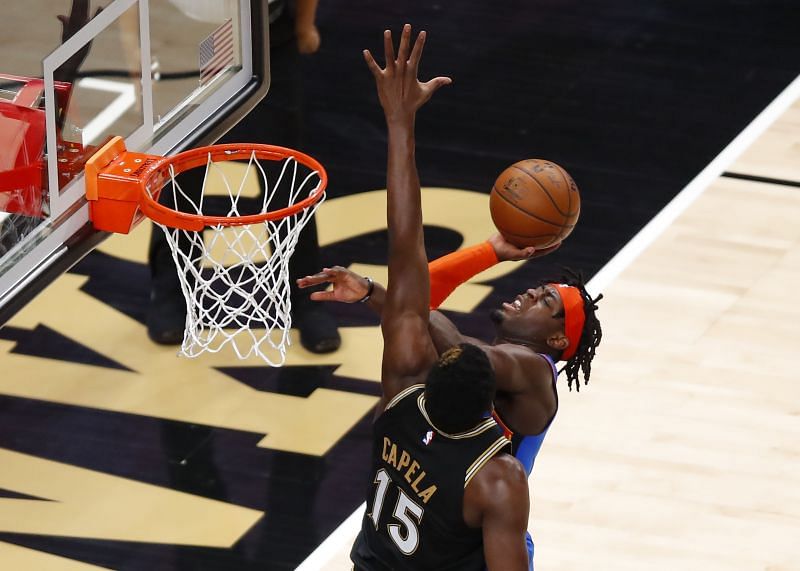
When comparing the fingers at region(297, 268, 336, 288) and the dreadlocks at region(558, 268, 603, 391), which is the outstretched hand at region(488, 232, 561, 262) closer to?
the dreadlocks at region(558, 268, 603, 391)

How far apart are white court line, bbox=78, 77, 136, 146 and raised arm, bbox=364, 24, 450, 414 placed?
47.4 inches

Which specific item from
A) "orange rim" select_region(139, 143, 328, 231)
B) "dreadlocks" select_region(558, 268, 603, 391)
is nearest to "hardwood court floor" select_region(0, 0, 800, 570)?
"dreadlocks" select_region(558, 268, 603, 391)

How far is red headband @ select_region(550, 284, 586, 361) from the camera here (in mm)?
4334

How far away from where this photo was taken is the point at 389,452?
4047mm

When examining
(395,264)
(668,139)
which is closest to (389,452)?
(395,264)

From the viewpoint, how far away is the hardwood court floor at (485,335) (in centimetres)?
576

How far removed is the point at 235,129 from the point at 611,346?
8.53ft

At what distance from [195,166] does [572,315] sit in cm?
141

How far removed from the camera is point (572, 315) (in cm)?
434

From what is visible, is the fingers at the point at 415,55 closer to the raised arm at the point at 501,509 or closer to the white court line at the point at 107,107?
the raised arm at the point at 501,509

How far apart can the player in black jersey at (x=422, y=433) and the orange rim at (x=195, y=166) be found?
0.69m

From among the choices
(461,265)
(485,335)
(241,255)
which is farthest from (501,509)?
(485,335)

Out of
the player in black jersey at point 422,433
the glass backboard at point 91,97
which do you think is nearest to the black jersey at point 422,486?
the player in black jersey at point 422,433

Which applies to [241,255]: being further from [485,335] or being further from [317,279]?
[317,279]
